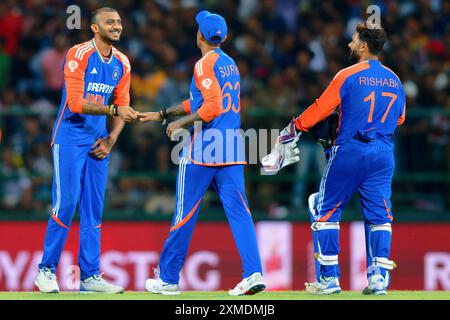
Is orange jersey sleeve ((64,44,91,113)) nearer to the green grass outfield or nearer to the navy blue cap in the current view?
the navy blue cap

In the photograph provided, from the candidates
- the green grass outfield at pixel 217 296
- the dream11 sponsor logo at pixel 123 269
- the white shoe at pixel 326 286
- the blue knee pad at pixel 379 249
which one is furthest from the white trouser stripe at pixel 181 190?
the dream11 sponsor logo at pixel 123 269

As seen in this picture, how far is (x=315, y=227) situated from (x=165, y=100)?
6.00 meters

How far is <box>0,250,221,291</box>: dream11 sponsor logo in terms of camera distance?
15094 millimetres

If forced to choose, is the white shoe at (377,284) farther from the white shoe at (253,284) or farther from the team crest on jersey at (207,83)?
the team crest on jersey at (207,83)

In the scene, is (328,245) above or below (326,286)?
above

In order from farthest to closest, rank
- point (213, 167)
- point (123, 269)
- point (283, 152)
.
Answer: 1. point (123, 269)
2. point (283, 152)
3. point (213, 167)

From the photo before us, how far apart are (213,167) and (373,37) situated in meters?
1.93

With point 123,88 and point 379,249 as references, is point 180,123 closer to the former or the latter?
point 123,88

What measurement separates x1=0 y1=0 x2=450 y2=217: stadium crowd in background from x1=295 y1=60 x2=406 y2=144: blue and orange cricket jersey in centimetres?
501

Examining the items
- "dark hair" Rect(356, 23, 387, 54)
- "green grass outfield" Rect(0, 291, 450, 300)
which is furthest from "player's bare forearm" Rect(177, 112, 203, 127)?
"dark hair" Rect(356, 23, 387, 54)

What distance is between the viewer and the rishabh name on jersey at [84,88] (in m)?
10.4

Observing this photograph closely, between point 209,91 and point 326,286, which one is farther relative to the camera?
point 326,286

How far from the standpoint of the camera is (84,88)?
1055 centimetres

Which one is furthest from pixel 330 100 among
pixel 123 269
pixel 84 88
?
pixel 123 269
